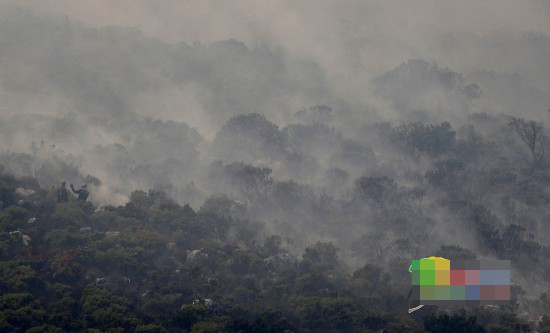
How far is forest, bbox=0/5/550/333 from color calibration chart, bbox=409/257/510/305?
2.01 m

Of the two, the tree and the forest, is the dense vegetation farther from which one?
the tree

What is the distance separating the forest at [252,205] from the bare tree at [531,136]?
A: 0.81 metres

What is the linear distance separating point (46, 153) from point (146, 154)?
2668cm

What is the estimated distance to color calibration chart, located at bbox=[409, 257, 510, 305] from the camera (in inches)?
3206

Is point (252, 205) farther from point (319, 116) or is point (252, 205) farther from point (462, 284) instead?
point (462, 284)

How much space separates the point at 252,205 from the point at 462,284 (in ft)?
196

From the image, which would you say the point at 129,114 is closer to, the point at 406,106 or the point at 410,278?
the point at 406,106

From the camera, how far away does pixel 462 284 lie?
81312 mm

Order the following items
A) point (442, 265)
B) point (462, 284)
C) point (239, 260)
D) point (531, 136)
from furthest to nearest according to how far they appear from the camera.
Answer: point (531, 136), point (239, 260), point (442, 265), point (462, 284)

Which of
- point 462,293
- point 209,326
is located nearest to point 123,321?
point 209,326

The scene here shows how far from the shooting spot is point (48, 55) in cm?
19875

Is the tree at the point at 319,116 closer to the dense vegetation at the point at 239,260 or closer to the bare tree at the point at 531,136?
the dense vegetation at the point at 239,260

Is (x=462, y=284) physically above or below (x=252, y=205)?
below

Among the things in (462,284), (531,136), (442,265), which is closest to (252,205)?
(442,265)
